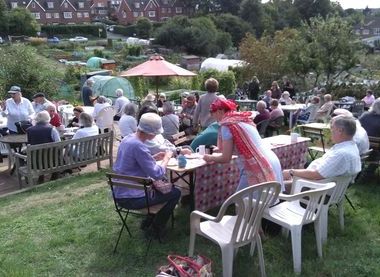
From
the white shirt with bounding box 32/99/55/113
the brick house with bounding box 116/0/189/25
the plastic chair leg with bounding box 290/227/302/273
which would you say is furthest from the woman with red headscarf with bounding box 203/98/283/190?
the brick house with bounding box 116/0/189/25

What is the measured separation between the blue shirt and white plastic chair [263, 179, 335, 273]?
1.11 meters

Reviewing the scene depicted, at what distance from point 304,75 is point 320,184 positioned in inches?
667

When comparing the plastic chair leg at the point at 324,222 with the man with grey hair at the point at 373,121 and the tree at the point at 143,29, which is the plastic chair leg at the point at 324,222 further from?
the tree at the point at 143,29

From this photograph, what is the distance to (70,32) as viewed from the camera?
2975 inches

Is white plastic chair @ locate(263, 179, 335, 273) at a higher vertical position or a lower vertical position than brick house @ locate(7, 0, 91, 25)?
lower

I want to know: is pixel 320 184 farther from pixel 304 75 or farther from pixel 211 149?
pixel 304 75

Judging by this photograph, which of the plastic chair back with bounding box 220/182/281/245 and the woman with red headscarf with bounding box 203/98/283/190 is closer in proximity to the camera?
the plastic chair back with bounding box 220/182/281/245

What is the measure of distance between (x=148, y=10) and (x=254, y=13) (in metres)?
32.0

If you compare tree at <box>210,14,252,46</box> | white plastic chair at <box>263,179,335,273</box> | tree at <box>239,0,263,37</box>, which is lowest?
white plastic chair at <box>263,179,335,273</box>

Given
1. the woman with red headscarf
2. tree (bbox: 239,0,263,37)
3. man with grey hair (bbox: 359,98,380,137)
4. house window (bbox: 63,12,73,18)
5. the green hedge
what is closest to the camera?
the woman with red headscarf

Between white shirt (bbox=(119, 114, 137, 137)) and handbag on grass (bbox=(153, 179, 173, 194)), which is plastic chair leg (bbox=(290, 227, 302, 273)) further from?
white shirt (bbox=(119, 114, 137, 137))

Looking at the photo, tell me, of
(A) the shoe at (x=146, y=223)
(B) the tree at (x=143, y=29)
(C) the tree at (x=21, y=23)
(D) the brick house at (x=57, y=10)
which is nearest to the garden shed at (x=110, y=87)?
(A) the shoe at (x=146, y=223)

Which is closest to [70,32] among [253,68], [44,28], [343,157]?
[44,28]

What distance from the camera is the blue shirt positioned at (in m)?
3.95
